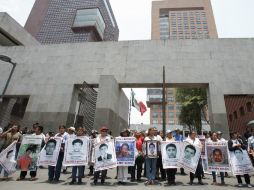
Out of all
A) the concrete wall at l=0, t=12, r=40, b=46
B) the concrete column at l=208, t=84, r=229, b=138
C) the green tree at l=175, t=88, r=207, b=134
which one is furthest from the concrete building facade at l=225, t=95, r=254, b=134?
the concrete wall at l=0, t=12, r=40, b=46

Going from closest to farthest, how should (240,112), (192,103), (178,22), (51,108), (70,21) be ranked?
(51,108), (240,112), (192,103), (70,21), (178,22)

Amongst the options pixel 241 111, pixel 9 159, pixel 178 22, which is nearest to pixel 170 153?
pixel 9 159

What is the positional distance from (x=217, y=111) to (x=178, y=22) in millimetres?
139798

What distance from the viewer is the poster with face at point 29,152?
296 inches

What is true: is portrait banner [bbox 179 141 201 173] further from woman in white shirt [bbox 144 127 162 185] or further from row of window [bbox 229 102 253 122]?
row of window [bbox 229 102 253 122]

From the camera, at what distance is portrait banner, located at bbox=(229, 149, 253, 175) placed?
714 cm

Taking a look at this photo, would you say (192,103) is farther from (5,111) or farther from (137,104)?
(5,111)

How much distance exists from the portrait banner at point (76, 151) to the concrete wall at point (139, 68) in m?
10.2

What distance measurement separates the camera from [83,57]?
19281 millimetres

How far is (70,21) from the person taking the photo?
418ft

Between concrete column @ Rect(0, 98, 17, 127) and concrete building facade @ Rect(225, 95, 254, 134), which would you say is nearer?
concrete column @ Rect(0, 98, 17, 127)

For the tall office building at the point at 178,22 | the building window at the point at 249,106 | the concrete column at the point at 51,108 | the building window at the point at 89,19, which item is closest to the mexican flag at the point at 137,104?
the concrete column at the point at 51,108

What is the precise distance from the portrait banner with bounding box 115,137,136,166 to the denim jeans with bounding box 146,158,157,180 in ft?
1.86

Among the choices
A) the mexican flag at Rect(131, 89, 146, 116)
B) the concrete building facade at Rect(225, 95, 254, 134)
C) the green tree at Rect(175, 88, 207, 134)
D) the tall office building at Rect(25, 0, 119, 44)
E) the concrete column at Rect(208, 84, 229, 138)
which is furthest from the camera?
the tall office building at Rect(25, 0, 119, 44)
